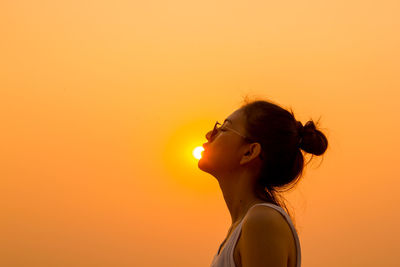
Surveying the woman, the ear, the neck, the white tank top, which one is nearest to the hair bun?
the woman

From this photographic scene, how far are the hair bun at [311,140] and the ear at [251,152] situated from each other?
28 centimetres

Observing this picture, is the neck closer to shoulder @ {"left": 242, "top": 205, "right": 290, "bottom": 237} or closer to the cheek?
the cheek

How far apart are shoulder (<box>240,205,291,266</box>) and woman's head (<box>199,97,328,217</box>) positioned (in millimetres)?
519

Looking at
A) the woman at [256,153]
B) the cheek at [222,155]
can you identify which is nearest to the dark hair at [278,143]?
the woman at [256,153]

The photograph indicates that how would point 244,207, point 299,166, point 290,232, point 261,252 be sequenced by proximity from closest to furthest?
point 261,252, point 290,232, point 244,207, point 299,166

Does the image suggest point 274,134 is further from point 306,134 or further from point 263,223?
point 263,223

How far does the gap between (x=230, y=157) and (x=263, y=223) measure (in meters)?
0.79

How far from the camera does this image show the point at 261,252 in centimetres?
229

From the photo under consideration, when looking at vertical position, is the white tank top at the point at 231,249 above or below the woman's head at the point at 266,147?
below

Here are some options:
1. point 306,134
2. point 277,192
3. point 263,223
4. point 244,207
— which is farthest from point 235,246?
point 306,134

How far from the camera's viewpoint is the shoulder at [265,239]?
2.29 meters

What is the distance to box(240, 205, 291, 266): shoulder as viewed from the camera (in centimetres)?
229

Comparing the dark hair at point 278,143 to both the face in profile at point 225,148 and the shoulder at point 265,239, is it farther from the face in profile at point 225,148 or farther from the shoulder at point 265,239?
the shoulder at point 265,239

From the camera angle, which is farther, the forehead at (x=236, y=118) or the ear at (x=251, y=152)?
the forehead at (x=236, y=118)
